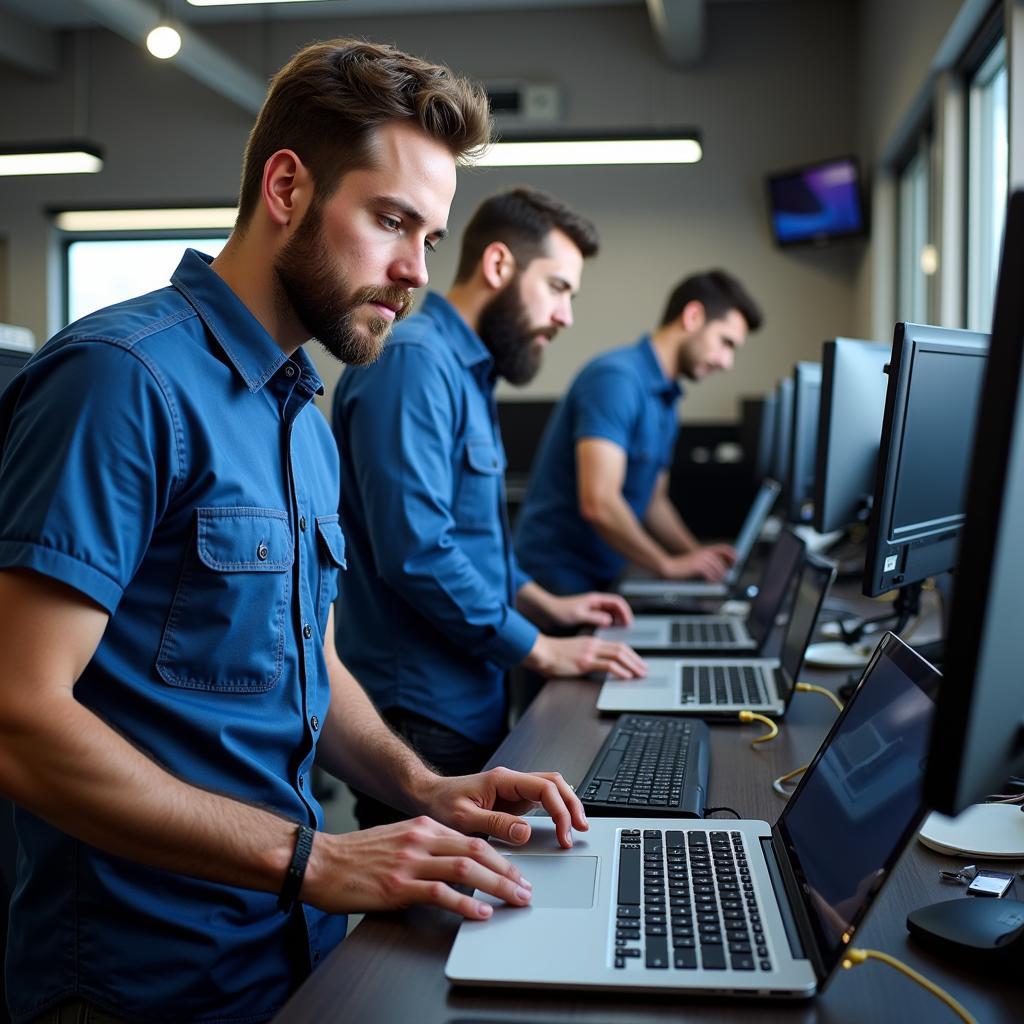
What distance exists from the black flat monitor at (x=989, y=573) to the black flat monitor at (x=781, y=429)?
105 inches

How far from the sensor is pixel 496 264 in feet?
7.29

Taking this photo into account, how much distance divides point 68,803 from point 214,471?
1.07 ft

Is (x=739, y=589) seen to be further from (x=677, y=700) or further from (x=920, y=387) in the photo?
(x=920, y=387)

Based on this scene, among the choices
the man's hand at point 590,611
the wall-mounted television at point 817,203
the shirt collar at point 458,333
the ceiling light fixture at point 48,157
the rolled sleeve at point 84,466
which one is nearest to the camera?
the rolled sleeve at point 84,466

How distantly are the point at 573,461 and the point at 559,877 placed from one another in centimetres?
224

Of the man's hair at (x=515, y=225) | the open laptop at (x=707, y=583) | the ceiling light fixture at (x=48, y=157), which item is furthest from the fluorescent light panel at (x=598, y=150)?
the man's hair at (x=515, y=225)

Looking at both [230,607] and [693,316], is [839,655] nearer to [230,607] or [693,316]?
[230,607]

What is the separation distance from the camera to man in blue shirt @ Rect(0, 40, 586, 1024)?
896 mm

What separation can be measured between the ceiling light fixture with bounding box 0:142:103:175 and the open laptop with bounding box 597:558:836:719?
4.57 metres

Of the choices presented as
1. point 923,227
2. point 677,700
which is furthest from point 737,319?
point 677,700

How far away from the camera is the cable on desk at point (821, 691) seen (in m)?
1.64

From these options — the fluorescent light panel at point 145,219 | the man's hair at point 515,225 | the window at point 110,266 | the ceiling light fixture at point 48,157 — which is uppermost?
the ceiling light fixture at point 48,157

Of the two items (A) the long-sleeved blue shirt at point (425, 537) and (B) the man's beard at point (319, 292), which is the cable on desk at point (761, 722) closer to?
Result: (A) the long-sleeved blue shirt at point (425, 537)

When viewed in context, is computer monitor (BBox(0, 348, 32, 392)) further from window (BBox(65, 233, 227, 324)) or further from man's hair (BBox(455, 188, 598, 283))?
window (BBox(65, 233, 227, 324))
